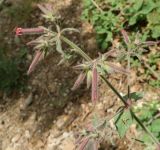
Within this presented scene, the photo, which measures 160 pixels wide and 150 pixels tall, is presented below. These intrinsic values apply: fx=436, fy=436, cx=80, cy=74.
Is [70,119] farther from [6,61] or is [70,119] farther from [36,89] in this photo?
[6,61]

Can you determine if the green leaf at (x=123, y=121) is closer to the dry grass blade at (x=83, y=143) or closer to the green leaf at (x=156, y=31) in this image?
the dry grass blade at (x=83, y=143)

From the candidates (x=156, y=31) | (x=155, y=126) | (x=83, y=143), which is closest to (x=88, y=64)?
(x=83, y=143)

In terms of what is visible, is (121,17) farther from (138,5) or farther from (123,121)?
(123,121)

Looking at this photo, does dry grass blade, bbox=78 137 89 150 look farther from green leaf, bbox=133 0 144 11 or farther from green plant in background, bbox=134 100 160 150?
green leaf, bbox=133 0 144 11

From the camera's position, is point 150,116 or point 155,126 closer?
point 155,126

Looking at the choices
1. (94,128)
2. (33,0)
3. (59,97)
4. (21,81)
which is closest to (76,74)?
(59,97)

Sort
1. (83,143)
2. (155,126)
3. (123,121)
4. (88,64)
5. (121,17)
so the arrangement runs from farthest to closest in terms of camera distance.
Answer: (121,17), (155,126), (123,121), (83,143), (88,64)

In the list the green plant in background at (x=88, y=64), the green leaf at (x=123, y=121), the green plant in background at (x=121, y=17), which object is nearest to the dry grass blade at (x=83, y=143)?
the green plant in background at (x=88, y=64)
